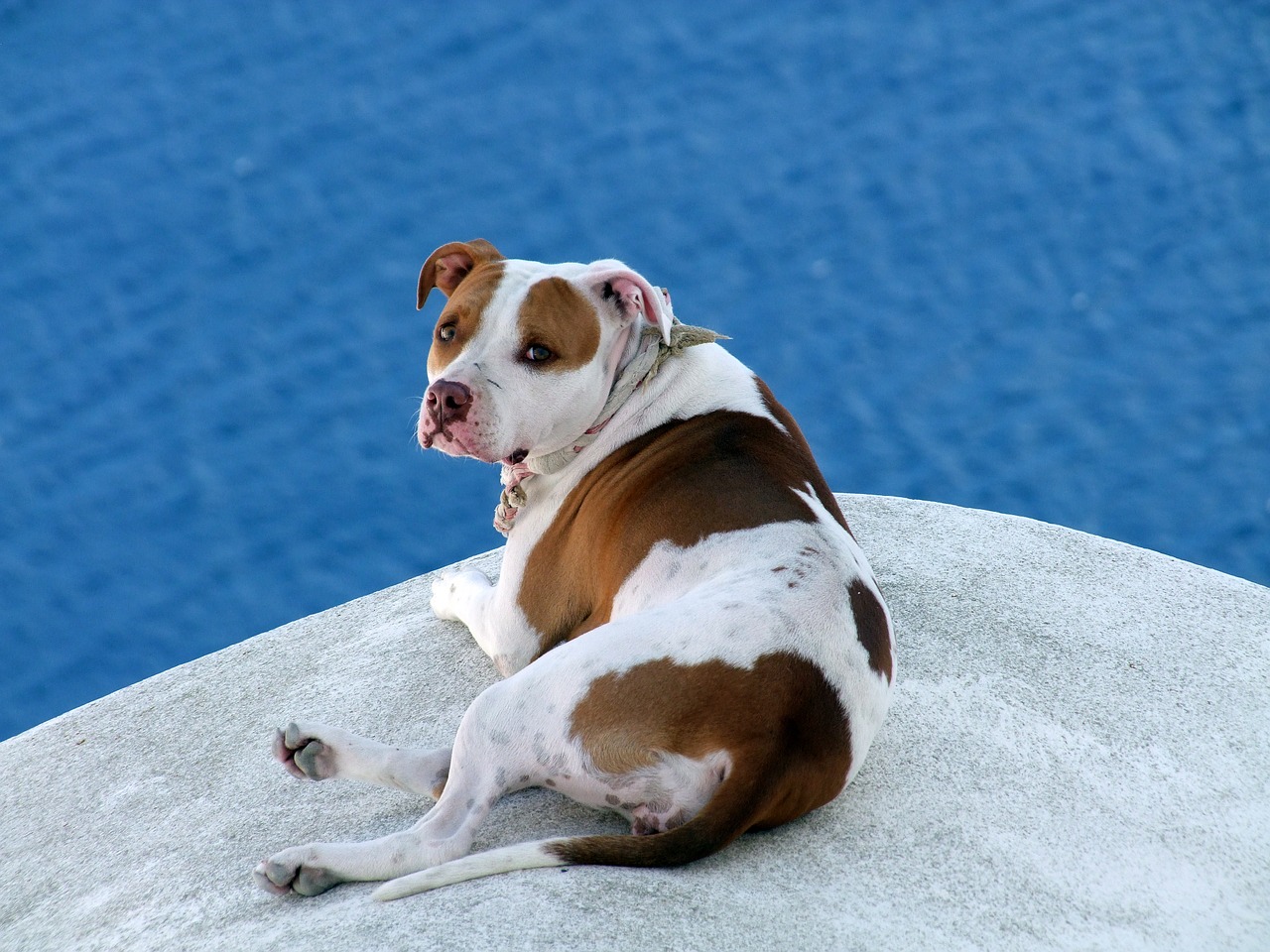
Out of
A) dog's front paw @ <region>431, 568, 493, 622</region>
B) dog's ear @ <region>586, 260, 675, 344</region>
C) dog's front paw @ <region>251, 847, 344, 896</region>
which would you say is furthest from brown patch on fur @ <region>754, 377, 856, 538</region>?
dog's front paw @ <region>251, 847, 344, 896</region>

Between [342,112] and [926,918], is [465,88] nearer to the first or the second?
[342,112]

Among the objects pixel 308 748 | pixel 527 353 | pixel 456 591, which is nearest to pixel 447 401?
pixel 527 353

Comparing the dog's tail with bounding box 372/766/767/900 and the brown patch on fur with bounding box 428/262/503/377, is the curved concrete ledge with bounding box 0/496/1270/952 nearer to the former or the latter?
the dog's tail with bounding box 372/766/767/900

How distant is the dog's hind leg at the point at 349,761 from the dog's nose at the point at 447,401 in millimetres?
646

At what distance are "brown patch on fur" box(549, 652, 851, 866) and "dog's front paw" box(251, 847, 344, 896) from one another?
0.44 meters

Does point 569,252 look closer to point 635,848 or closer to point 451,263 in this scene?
point 451,263

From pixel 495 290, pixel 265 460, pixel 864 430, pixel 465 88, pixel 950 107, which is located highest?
pixel 495 290

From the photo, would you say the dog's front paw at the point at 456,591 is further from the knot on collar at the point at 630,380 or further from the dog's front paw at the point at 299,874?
the dog's front paw at the point at 299,874

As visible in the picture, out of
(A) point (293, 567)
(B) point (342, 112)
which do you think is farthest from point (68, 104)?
(A) point (293, 567)

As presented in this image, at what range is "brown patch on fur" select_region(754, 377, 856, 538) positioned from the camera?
2.67 metres

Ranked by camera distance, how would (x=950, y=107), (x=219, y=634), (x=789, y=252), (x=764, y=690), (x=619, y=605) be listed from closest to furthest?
(x=764, y=690)
(x=619, y=605)
(x=219, y=634)
(x=789, y=252)
(x=950, y=107)

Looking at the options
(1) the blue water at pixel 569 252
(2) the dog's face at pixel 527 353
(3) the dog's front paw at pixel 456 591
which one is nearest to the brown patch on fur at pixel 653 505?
(2) the dog's face at pixel 527 353

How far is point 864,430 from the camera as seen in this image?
23.7ft

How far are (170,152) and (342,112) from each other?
45.0 inches
